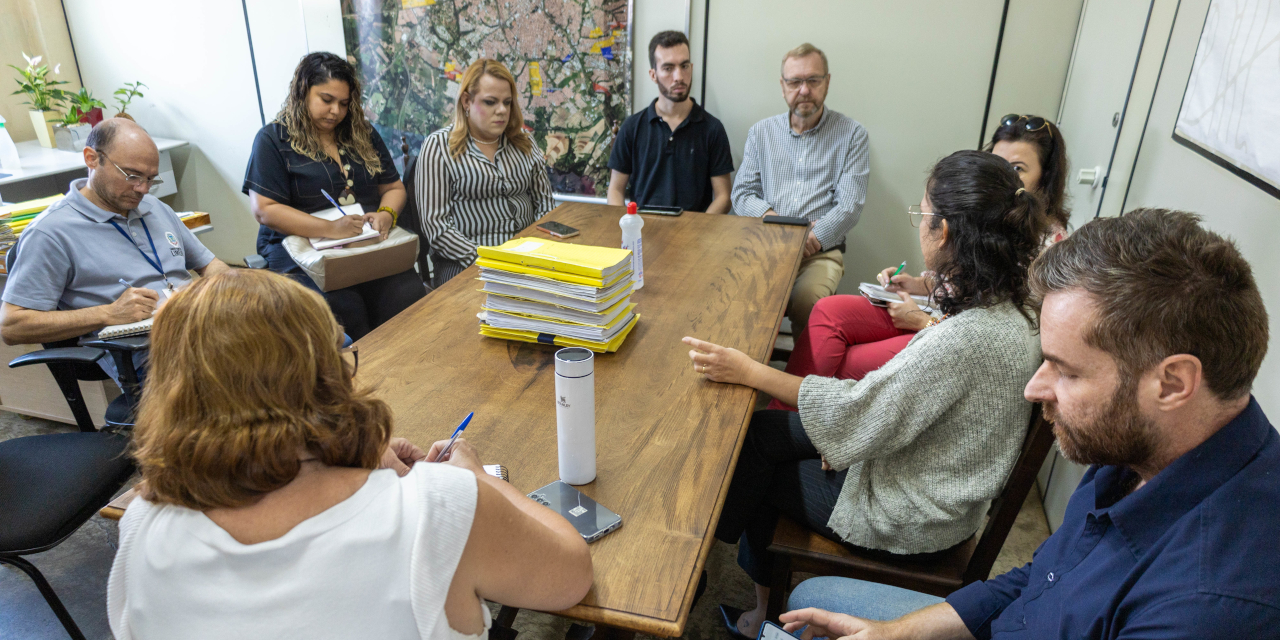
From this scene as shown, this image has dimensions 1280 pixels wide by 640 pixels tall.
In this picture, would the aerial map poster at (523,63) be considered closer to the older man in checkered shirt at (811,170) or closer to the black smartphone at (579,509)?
the older man in checkered shirt at (811,170)

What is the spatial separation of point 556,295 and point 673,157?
2.05 m

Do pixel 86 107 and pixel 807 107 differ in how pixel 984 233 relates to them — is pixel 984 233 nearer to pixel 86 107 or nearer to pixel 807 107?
pixel 807 107

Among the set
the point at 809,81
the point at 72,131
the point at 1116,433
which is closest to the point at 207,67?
the point at 72,131

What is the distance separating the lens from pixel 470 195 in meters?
2.96

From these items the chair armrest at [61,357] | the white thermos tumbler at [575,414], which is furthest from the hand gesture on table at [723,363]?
the chair armrest at [61,357]

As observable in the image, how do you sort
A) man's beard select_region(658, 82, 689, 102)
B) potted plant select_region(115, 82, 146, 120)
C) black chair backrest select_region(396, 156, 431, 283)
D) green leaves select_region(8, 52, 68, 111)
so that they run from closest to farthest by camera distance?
1. black chair backrest select_region(396, 156, 431, 283)
2. man's beard select_region(658, 82, 689, 102)
3. green leaves select_region(8, 52, 68, 111)
4. potted plant select_region(115, 82, 146, 120)

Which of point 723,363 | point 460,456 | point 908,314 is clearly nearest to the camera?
point 460,456

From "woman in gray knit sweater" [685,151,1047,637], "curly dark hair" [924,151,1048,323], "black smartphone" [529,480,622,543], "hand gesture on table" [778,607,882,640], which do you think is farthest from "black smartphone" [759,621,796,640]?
"curly dark hair" [924,151,1048,323]

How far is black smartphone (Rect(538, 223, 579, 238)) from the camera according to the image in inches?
102

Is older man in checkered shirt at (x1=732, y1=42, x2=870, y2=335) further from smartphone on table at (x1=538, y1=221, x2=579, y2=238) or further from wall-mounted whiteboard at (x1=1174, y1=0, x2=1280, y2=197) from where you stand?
wall-mounted whiteboard at (x1=1174, y1=0, x2=1280, y2=197)

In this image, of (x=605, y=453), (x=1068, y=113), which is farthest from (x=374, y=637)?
(x=1068, y=113)

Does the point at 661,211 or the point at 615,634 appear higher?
the point at 661,211

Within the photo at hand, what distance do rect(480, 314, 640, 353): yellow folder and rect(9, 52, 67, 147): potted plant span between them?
3757 millimetres

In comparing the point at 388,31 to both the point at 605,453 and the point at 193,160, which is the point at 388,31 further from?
the point at 605,453
